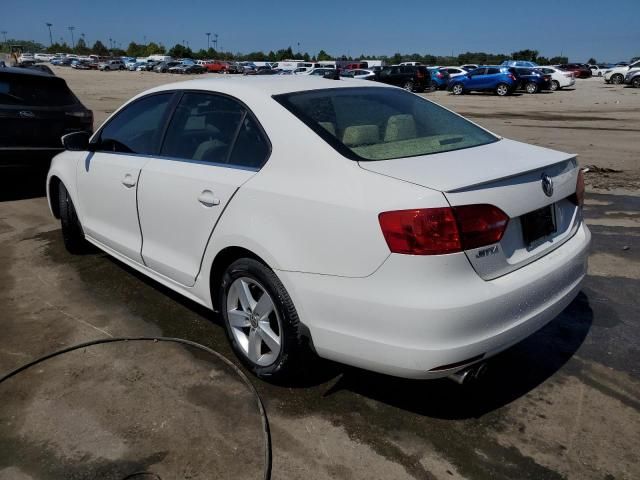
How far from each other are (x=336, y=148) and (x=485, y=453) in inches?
62.3

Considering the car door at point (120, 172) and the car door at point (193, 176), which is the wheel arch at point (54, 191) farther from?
the car door at point (193, 176)

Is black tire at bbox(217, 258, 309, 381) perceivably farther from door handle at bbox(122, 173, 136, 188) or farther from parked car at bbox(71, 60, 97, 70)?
parked car at bbox(71, 60, 97, 70)

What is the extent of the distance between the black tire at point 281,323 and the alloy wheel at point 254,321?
3cm

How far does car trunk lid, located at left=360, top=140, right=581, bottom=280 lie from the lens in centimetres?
236

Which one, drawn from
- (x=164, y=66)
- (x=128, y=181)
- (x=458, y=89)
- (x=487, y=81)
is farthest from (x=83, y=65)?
(x=128, y=181)

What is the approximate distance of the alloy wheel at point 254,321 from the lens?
2.90 m

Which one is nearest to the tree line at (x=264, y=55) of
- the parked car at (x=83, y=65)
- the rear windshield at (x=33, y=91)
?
the parked car at (x=83, y=65)

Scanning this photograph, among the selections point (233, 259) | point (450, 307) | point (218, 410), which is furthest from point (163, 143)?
point (450, 307)

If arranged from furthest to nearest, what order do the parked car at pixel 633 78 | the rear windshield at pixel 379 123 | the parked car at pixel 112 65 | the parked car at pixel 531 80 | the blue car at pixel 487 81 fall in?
the parked car at pixel 112 65
the parked car at pixel 633 78
the parked car at pixel 531 80
the blue car at pixel 487 81
the rear windshield at pixel 379 123

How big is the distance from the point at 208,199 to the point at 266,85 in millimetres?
788

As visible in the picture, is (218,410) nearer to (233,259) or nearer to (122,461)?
(122,461)

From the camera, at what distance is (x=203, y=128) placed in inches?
135

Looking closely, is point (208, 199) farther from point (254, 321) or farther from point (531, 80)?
Result: point (531, 80)

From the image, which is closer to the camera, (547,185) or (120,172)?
(547,185)
